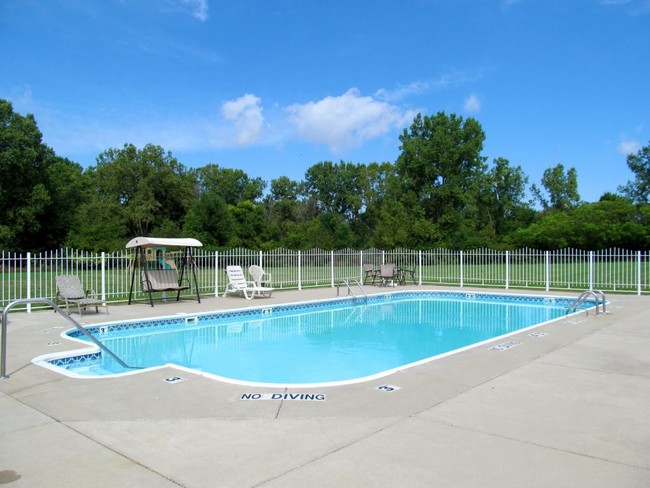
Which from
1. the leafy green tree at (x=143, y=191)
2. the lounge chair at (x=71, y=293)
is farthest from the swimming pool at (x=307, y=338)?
the leafy green tree at (x=143, y=191)

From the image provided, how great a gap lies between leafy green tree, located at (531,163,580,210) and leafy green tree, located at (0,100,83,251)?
5140cm

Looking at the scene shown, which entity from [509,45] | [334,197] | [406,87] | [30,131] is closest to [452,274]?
[509,45]

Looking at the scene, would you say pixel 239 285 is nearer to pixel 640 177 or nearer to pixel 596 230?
pixel 596 230

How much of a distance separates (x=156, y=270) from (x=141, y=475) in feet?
36.3

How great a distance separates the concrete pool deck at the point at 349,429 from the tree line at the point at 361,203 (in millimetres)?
30602

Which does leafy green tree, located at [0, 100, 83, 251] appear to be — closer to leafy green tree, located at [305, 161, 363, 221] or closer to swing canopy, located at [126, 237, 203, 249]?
swing canopy, located at [126, 237, 203, 249]

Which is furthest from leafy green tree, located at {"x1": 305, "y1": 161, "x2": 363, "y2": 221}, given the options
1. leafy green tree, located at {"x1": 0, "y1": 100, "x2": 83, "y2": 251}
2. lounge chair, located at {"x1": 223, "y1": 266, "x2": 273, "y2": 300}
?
lounge chair, located at {"x1": 223, "y1": 266, "x2": 273, "y2": 300}

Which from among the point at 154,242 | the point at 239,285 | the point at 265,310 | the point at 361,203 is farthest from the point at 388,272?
the point at 361,203

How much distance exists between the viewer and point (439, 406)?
4582 millimetres

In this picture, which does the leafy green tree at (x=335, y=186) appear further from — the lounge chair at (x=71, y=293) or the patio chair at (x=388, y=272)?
the lounge chair at (x=71, y=293)

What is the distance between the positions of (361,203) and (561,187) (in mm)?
23532

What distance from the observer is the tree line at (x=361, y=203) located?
3378 centimetres

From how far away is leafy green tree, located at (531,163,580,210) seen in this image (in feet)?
191

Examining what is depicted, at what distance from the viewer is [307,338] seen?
10.6 metres
